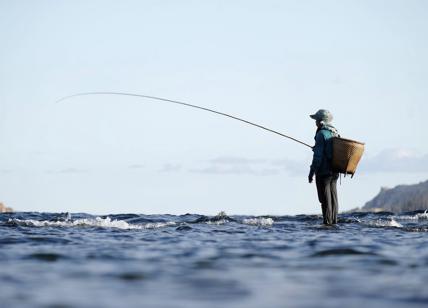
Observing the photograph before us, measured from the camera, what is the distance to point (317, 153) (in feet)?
50.6

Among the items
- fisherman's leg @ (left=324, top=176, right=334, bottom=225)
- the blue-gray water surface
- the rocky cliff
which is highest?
the rocky cliff

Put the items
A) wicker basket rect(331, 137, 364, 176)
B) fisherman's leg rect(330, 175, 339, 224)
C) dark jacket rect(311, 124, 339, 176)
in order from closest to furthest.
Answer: wicker basket rect(331, 137, 364, 176) → dark jacket rect(311, 124, 339, 176) → fisherman's leg rect(330, 175, 339, 224)

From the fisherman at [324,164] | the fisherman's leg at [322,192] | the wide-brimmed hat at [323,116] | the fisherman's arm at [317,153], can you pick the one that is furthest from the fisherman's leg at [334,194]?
Result: the wide-brimmed hat at [323,116]

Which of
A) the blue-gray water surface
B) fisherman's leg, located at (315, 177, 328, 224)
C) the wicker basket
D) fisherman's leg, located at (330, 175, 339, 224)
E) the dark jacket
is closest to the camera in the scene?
the blue-gray water surface

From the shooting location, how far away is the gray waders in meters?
15.6

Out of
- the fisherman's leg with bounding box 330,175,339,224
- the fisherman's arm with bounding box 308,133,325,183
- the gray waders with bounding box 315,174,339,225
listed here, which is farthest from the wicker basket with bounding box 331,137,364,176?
the fisherman's leg with bounding box 330,175,339,224

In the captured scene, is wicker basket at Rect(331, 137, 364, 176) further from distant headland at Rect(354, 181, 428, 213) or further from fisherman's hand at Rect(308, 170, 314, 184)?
distant headland at Rect(354, 181, 428, 213)

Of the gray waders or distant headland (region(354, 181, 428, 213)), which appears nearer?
the gray waders

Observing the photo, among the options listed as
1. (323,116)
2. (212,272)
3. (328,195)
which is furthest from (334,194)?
(212,272)

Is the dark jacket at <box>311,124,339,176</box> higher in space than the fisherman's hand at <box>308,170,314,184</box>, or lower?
higher

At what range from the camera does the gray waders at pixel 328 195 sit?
15602 mm

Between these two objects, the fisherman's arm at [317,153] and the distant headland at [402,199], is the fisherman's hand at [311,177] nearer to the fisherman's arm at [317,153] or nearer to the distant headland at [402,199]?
the fisherman's arm at [317,153]

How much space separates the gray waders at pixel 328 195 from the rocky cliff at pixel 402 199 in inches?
2066

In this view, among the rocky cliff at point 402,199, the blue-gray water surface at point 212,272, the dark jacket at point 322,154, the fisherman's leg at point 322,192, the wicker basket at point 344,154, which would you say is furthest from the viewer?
the rocky cliff at point 402,199
